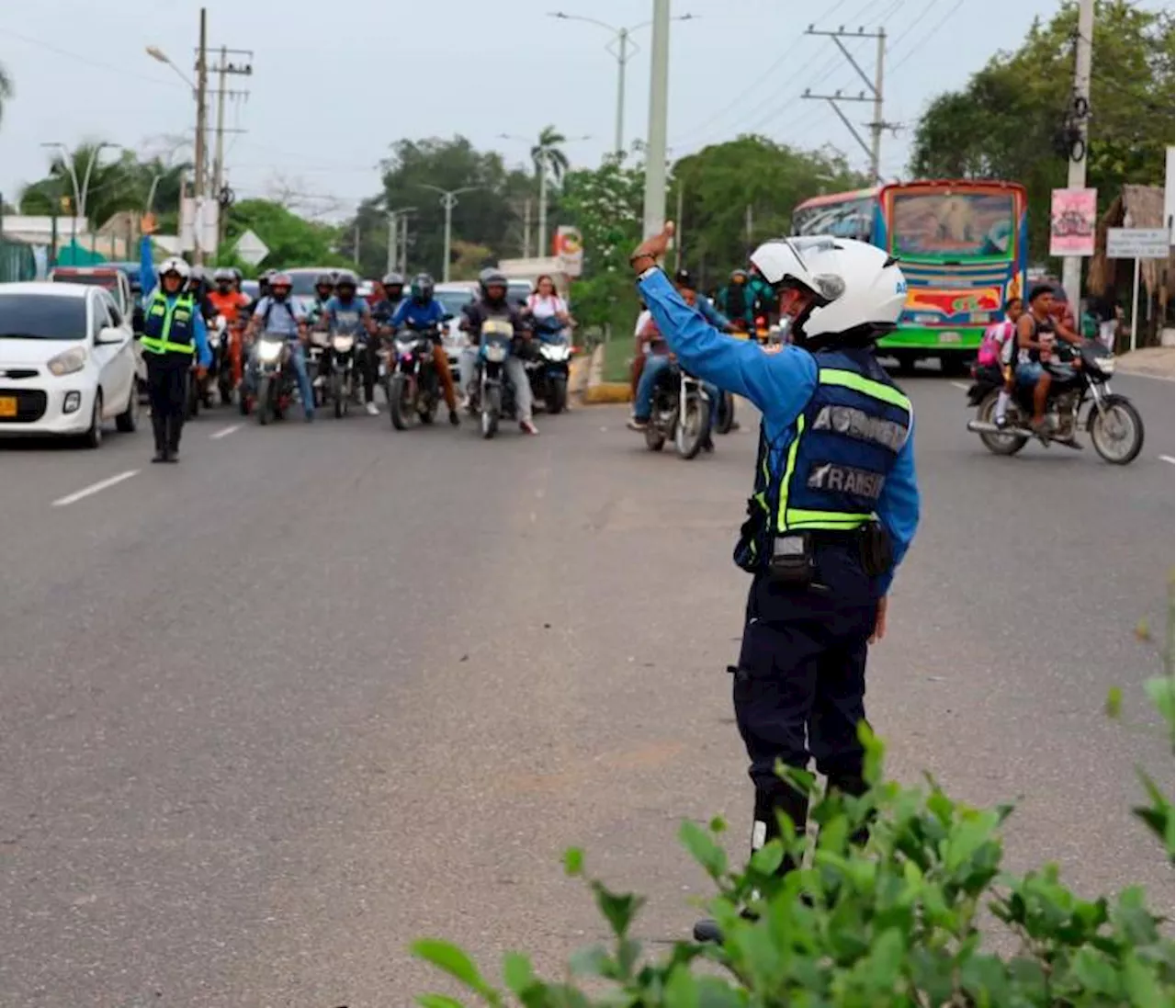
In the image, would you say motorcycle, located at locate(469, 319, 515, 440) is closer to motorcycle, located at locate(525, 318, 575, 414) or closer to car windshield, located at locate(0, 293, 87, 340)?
motorcycle, located at locate(525, 318, 575, 414)

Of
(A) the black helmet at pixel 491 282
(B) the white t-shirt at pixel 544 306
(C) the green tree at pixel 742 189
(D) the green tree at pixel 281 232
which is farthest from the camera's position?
(D) the green tree at pixel 281 232

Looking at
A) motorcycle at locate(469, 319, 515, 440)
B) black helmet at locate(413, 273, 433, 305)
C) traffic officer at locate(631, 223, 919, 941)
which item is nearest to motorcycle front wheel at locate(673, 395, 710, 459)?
motorcycle at locate(469, 319, 515, 440)

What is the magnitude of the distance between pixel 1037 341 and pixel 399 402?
25.2 feet

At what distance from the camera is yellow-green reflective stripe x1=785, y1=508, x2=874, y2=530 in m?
5.24

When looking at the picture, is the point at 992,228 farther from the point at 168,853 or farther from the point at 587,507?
the point at 168,853

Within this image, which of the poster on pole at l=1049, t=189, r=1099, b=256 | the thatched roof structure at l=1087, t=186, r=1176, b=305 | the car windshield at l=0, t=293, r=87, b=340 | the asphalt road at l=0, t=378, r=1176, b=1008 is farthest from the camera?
the thatched roof structure at l=1087, t=186, r=1176, b=305

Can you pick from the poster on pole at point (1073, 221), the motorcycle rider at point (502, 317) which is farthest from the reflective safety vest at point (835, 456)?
the poster on pole at point (1073, 221)

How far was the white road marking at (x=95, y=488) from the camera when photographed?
15.9 metres

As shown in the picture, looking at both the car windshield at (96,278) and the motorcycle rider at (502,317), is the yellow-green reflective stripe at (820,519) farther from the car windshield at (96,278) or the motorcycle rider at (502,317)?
the car windshield at (96,278)

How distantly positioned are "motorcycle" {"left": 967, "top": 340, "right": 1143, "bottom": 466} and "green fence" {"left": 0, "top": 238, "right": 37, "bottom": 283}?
40446 mm

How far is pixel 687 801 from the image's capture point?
6.73 m

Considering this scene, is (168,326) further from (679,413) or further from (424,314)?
(424,314)

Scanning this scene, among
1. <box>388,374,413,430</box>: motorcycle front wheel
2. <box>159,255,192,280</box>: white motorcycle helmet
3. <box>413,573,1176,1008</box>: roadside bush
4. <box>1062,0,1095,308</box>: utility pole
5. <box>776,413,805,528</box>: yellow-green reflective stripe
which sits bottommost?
<box>388,374,413,430</box>: motorcycle front wheel

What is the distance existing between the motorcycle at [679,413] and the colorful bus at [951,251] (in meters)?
15.8
